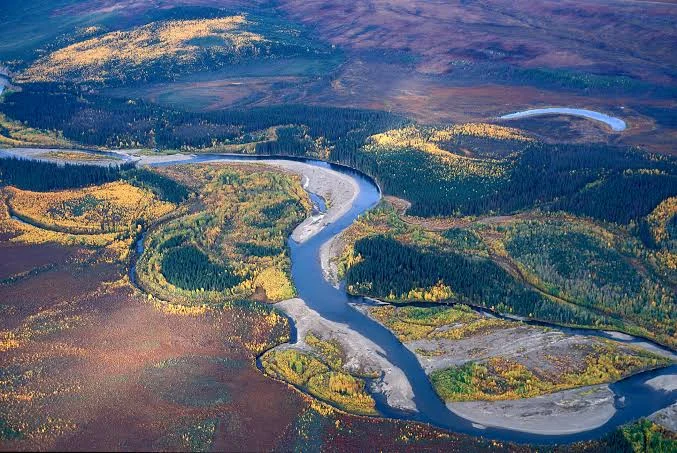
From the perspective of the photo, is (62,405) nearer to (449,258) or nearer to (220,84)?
(449,258)

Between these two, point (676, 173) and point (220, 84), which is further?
point (220, 84)

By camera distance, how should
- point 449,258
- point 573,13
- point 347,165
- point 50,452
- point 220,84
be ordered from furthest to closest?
point 573,13 < point 220,84 < point 347,165 < point 449,258 < point 50,452

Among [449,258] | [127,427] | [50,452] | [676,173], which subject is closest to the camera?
[50,452]

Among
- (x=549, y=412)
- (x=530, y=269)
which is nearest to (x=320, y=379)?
(x=549, y=412)

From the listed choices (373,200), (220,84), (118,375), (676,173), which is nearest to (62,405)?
(118,375)

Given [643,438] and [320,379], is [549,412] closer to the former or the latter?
[643,438]

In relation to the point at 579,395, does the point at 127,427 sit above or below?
above
